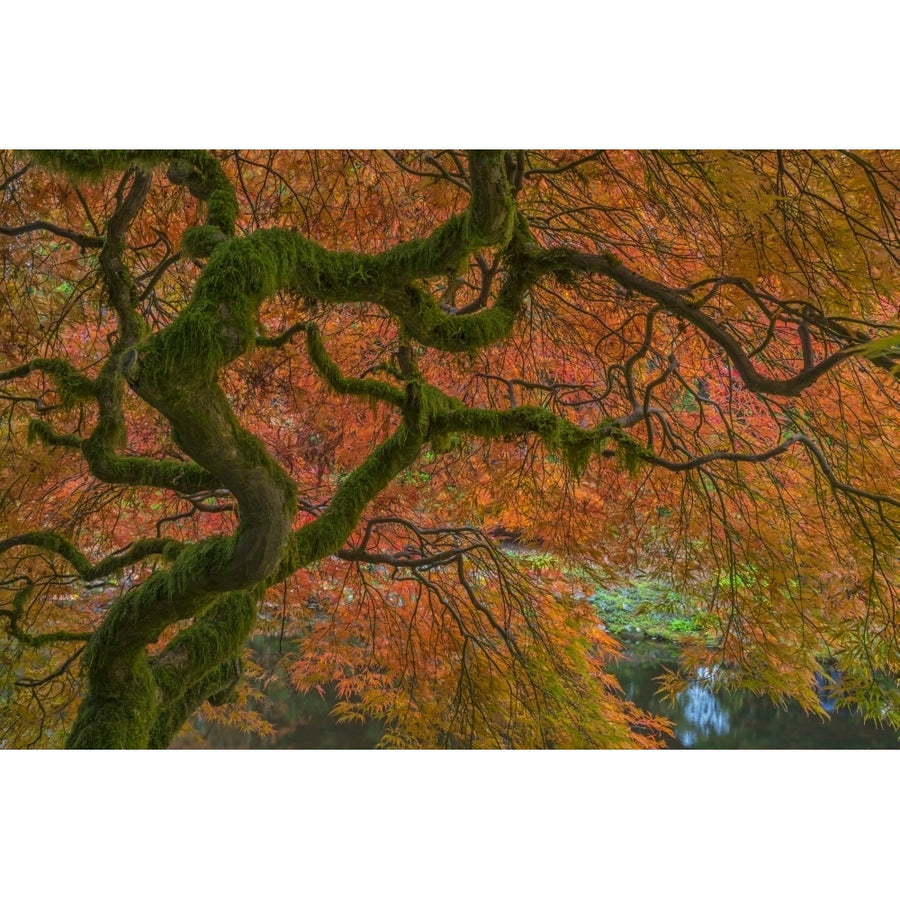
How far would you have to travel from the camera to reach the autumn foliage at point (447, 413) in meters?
1.71

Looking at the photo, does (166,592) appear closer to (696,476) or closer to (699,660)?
(696,476)

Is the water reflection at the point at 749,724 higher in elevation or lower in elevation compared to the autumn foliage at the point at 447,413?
lower

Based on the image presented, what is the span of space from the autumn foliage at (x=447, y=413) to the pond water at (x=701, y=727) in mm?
1678

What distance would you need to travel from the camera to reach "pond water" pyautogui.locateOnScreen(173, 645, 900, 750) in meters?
5.58

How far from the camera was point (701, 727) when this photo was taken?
19.5 ft

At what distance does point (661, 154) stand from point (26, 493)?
2691mm

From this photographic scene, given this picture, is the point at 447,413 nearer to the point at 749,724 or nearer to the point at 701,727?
the point at 701,727

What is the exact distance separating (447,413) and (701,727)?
482 cm

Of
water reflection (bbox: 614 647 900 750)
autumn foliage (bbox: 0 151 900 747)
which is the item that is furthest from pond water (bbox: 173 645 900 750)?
autumn foliage (bbox: 0 151 900 747)

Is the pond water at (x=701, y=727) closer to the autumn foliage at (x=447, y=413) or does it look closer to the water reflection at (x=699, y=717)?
the water reflection at (x=699, y=717)

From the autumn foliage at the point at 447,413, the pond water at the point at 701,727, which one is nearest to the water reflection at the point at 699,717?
the pond water at the point at 701,727

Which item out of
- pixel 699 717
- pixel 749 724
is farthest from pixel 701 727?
pixel 749 724

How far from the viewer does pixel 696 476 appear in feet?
9.11
